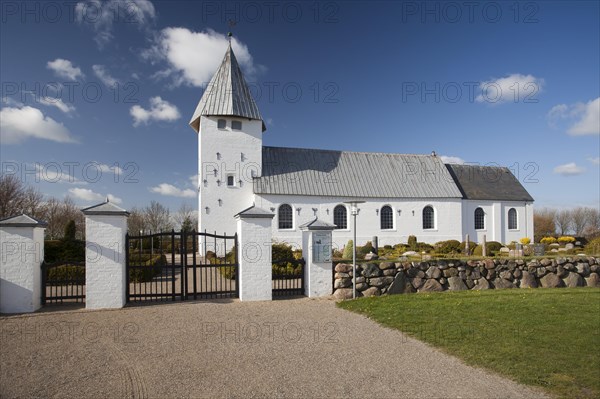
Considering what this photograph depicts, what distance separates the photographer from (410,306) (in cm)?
799

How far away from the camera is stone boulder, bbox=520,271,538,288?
10.5 metres

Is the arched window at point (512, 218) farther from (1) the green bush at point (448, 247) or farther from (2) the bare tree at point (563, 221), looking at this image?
(2) the bare tree at point (563, 221)

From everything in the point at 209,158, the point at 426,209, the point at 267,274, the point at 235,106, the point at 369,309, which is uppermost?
the point at 235,106

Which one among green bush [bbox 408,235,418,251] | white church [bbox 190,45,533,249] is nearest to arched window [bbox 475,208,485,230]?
white church [bbox 190,45,533,249]

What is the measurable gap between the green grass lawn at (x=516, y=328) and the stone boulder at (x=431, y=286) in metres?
0.34

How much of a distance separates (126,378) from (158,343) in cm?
130

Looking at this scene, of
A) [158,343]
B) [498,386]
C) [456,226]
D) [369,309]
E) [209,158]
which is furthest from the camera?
[456,226]

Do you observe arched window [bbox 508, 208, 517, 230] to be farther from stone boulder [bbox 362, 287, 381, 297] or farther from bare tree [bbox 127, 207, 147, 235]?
bare tree [bbox 127, 207, 147, 235]

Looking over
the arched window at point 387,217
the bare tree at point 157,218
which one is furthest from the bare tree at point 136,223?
the arched window at point 387,217

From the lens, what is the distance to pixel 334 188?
22.9m

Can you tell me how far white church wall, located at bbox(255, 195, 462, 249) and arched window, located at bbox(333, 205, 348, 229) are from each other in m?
0.22

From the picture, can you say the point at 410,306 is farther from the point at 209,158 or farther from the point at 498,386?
the point at 209,158

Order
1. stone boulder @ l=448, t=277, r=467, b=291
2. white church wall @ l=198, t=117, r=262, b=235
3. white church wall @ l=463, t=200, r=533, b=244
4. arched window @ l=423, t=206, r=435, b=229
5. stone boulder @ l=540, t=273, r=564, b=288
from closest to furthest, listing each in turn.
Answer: stone boulder @ l=448, t=277, r=467, b=291 → stone boulder @ l=540, t=273, r=564, b=288 → white church wall @ l=198, t=117, r=262, b=235 → arched window @ l=423, t=206, r=435, b=229 → white church wall @ l=463, t=200, r=533, b=244

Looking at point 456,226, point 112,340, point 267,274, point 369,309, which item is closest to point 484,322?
point 369,309
